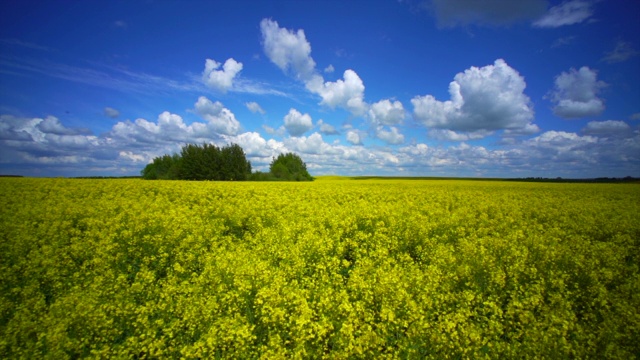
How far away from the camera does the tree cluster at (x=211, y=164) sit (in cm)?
5819

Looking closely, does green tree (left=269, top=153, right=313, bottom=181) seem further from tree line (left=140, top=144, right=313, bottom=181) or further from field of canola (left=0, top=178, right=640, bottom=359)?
field of canola (left=0, top=178, right=640, bottom=359)

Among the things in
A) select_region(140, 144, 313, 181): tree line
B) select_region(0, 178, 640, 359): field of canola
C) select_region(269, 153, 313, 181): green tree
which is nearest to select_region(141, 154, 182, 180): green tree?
select_region(140, 144, 313, 181): tree line

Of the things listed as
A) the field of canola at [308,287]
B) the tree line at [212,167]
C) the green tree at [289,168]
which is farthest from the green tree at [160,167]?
the field of canola at [308,287]

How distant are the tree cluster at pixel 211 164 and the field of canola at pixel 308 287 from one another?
154 feet

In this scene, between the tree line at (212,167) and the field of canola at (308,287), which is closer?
the field of canola at (308,287)

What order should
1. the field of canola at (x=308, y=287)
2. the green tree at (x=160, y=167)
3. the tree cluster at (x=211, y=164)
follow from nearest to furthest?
the field of canola at (x=308, y=287) < the tree cluster at (x=211, y=164) < the green tree at (x=160, y=167)

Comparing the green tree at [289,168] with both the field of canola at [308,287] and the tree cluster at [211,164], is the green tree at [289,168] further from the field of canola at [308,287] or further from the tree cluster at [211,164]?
the field of canola at [308,287]

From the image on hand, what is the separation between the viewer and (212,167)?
192 feet

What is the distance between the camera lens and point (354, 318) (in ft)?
14.9

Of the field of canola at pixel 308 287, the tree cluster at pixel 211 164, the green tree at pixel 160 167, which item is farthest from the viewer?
the green tree at pixel 160 167

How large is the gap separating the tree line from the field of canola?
155 ft

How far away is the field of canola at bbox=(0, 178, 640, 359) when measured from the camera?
4.06m

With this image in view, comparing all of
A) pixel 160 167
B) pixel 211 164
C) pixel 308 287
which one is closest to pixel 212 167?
pixel 211 164

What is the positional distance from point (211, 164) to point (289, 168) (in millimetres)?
21361
